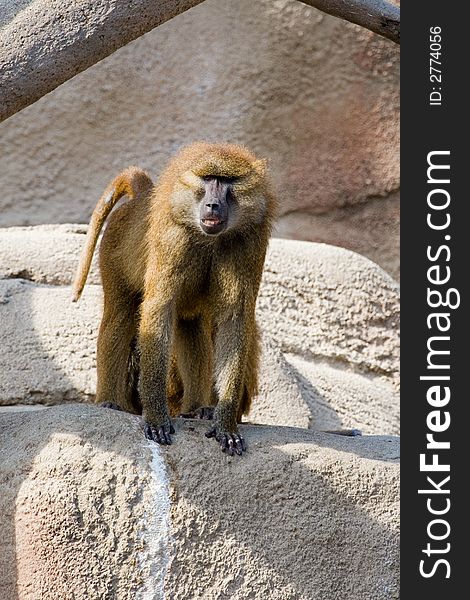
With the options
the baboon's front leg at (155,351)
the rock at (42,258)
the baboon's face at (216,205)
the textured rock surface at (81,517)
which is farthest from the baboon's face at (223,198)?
the rock at (42,258)

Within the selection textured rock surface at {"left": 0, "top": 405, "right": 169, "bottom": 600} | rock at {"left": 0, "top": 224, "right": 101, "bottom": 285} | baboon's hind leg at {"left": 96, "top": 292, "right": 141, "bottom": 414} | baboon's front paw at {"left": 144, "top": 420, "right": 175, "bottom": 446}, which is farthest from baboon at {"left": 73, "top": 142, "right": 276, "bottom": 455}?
rock at {"left": 0, "top": 224, "right": 101, "bottom": 285}

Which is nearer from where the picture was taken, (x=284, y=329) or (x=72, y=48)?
(x=72, y=48)

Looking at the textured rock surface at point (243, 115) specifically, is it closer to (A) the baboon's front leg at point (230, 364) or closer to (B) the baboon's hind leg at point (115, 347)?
(B) the baboon's hind leg at point (115, 347)

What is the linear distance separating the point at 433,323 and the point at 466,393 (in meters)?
0.33

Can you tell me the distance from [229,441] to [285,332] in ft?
11.0

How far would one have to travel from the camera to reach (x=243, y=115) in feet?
34.3

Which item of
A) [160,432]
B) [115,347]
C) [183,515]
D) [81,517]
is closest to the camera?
[81,517]

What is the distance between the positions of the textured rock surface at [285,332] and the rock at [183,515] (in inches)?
74.0

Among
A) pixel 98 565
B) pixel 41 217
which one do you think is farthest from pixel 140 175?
pixel 41 217

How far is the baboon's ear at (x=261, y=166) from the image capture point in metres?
5.66

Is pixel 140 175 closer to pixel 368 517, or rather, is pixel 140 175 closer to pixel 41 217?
pixel 368 517

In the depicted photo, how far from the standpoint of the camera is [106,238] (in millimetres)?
6273

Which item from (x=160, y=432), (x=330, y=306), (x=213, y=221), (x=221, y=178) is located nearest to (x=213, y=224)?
(x=213, y=221)

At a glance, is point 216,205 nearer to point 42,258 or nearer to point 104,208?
point 104,208
